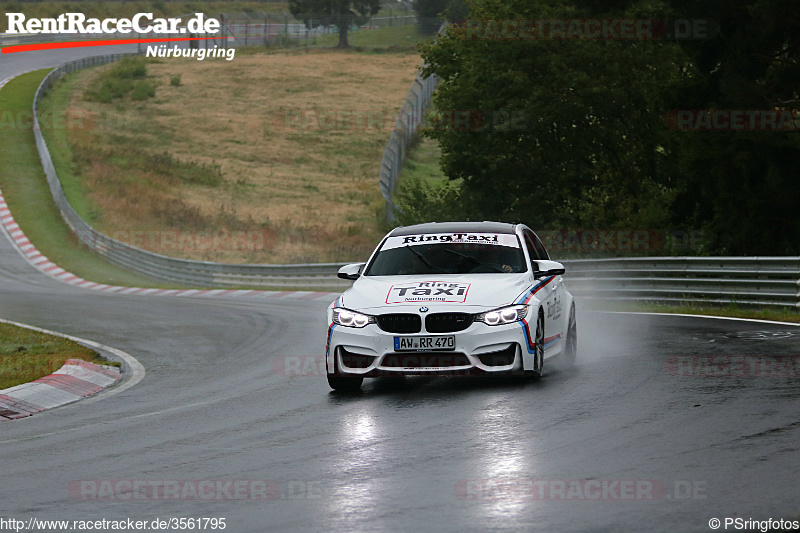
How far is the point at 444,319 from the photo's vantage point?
11.4 metres

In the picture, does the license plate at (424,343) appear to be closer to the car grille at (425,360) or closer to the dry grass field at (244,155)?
the car grille at (425,360)

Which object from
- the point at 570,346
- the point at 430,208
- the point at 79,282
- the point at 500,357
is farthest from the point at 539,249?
the point at 79,282

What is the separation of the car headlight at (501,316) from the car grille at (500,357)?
0.82 feet

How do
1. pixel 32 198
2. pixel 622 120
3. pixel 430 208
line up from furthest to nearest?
1. pixel 32 198
2. pixel 430 208
3. pixel 622 120

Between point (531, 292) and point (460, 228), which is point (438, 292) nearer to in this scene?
point (531, 292)

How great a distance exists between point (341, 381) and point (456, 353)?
4.26ft

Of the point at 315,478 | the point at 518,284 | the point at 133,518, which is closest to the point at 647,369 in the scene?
the point at 518,284

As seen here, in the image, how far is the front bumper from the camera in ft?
37.1

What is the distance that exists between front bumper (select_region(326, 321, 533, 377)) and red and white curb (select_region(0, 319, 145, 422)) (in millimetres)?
3186

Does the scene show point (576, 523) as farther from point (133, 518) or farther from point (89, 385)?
point (89, 385)

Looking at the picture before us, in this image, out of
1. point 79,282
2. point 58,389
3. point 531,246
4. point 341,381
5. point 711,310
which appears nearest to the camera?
point 341,381

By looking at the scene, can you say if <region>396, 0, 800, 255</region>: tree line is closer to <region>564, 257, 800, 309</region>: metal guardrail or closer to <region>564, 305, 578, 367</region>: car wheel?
<region>564, 257, 800, 309</region>: metal guardrail

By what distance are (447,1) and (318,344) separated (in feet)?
342

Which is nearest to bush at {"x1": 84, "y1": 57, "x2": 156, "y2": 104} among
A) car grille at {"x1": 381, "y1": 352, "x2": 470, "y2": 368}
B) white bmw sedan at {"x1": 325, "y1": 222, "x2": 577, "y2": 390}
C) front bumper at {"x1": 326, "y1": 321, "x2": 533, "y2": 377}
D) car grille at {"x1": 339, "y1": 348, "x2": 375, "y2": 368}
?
white bmw sedan at {"x1": 325, "y1": 222, "x2": 577, "y2": 390}
